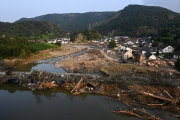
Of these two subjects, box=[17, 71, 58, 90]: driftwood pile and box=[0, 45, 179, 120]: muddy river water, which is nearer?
box=[0, 45, 179, 120]: muddy river water

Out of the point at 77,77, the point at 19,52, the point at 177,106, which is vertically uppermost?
the point at 19,52

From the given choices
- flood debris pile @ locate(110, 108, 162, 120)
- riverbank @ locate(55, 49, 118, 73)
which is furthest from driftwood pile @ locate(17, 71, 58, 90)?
flood debris pile @ locate(110, 108, 162, 120)

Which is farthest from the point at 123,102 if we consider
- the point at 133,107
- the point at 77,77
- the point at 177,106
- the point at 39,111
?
the point at 39,111

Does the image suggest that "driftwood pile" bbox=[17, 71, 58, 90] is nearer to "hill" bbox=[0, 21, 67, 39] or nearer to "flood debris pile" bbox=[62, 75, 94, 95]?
"flood debris pile" bbox=[62, 75, 94, 95]

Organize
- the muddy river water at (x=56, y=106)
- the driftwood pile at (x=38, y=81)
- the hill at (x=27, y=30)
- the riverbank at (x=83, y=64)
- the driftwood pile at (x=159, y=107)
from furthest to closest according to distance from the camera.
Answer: the hill at (x=27, y=30) < the riverbank at (x=83, y=64) < the driftwood pile at (x=38, y=81) < the muddy river water at (x=56, y=106) < the driftwood pile at (x=159, y=107)

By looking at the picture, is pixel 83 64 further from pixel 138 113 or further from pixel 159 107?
pixel 159 107

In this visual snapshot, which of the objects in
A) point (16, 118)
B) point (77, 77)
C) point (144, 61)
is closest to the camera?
point (16, 118)

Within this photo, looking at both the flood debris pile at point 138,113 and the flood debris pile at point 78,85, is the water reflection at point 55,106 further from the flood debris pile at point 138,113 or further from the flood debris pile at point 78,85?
the flood debris pile at point 78,85

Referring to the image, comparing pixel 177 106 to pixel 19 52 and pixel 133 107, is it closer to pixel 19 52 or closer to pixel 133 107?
pixel 133 107

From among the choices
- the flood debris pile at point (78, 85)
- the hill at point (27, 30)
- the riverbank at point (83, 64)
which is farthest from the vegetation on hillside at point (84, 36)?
the flood debris pile at point (78, 85)
